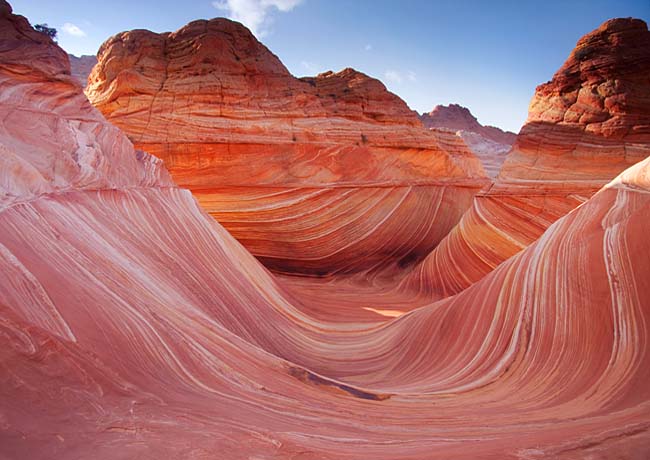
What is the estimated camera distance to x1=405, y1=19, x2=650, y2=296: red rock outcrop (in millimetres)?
6348

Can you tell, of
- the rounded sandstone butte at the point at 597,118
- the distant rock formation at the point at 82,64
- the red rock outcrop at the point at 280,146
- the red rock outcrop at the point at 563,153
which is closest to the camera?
the red rock outcrop at the point at 563,153

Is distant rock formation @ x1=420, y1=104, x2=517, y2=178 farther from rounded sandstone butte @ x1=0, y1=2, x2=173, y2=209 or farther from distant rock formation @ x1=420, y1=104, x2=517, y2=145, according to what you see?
rounded sandstone butte @ x1=0, y1=2, x2=173, y2=209

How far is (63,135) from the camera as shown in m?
3.61

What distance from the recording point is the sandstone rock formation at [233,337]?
145 cm

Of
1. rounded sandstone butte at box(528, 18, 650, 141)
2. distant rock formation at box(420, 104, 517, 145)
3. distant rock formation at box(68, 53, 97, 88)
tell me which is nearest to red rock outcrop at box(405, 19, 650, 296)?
rounded sandstone butte at box(528, 18, 650, 141)

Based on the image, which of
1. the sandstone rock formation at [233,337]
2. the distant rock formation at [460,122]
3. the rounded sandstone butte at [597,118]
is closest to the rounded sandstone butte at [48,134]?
the sandstone rock formation at [233,337]

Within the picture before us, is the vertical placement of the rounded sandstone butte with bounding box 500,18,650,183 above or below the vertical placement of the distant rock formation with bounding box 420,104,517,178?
below

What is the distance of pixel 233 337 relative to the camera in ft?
8.77

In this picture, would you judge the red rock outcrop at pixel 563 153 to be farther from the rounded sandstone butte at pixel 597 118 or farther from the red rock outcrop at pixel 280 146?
the red rock outcrop at pixel 280 146

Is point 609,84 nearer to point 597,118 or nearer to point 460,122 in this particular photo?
point 597,118

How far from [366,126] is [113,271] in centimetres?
679

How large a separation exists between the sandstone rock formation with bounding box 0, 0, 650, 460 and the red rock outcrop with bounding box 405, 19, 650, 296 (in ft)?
7.77

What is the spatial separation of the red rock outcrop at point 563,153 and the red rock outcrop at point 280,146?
4.64 ft

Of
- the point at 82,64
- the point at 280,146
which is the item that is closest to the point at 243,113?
the point at 280,146
